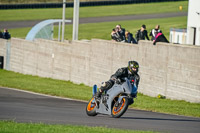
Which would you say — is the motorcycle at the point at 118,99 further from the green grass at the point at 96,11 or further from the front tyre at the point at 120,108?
the green grass at the point at 96,11

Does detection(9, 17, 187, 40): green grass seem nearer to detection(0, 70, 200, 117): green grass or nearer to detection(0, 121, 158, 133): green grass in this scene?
detection(0, 70, 200, 117): green grass

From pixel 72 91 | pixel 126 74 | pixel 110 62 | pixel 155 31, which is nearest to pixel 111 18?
pixel 110 62

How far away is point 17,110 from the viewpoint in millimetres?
15602

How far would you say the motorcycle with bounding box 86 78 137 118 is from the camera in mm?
13789

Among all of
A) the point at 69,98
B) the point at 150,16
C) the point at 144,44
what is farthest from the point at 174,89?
the point at 150,16

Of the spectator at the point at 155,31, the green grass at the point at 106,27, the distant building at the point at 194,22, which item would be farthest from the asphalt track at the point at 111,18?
the spectator at the point at 155,31

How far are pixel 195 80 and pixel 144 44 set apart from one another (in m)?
3.69

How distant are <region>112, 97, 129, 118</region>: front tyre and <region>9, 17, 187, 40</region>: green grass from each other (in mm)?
35678

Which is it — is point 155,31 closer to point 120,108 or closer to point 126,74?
point 126,74

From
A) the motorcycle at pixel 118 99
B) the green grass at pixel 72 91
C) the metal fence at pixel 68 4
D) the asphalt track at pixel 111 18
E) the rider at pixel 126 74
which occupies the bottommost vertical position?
the green grass at pixel 72 91

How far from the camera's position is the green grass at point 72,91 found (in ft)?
62.9

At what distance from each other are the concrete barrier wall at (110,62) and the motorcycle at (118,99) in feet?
24.1

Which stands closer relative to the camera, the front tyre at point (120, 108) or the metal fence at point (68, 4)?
the front tyre at point (120, 108)

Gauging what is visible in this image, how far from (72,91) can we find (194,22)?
8907 mm
